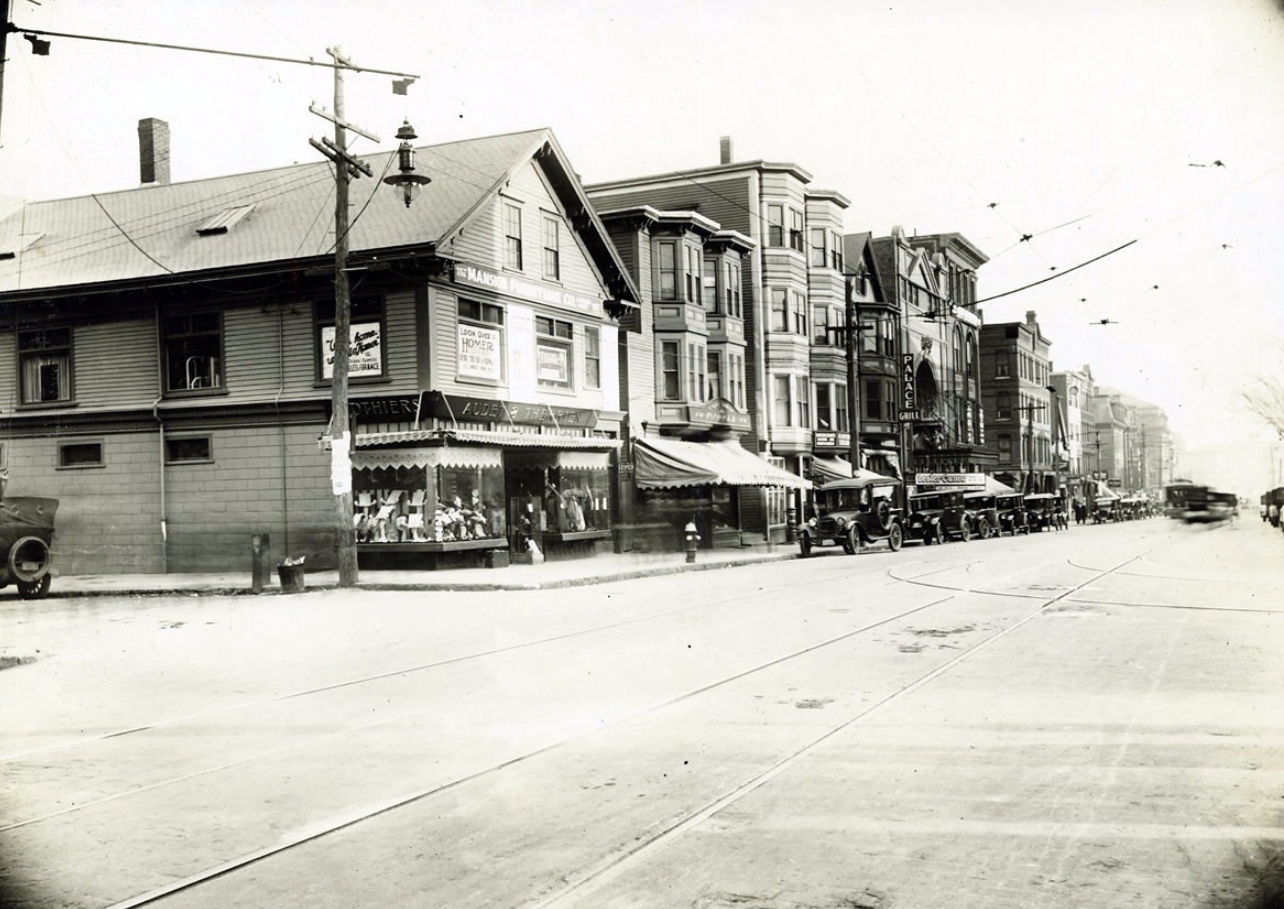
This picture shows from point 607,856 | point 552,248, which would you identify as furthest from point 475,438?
point 607,856

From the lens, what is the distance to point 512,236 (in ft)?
93.0

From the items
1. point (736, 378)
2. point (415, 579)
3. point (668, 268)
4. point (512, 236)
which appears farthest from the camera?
point (736, 378)

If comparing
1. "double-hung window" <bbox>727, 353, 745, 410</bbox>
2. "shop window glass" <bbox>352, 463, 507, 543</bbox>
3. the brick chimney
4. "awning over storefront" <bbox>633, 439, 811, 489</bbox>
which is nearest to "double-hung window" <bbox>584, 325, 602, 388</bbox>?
"awning over storefront" <bbox>633, 439, 811, 489</bbox>

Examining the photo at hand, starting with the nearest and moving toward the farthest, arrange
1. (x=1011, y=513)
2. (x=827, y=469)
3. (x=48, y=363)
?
(x=48, y=363) → (x=827, y=469) → (x=1011, y=513)

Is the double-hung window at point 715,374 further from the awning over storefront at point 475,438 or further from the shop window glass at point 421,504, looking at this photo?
the shop window glass at point 421,504

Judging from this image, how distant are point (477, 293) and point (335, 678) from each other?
54.8 feet

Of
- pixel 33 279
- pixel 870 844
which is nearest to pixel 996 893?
pixel 870 844

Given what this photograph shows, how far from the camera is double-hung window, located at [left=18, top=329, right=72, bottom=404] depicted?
26.2 m

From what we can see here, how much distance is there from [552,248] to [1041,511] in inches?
1452

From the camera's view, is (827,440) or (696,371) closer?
(696,371)

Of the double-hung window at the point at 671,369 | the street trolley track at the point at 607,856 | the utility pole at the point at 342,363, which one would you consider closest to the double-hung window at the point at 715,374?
the double-hung window at the point at 671,369

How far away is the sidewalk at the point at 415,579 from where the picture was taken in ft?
70.6

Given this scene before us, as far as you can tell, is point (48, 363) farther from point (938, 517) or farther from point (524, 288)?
point (938, 517)

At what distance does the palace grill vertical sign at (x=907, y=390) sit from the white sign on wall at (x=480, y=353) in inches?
1274
